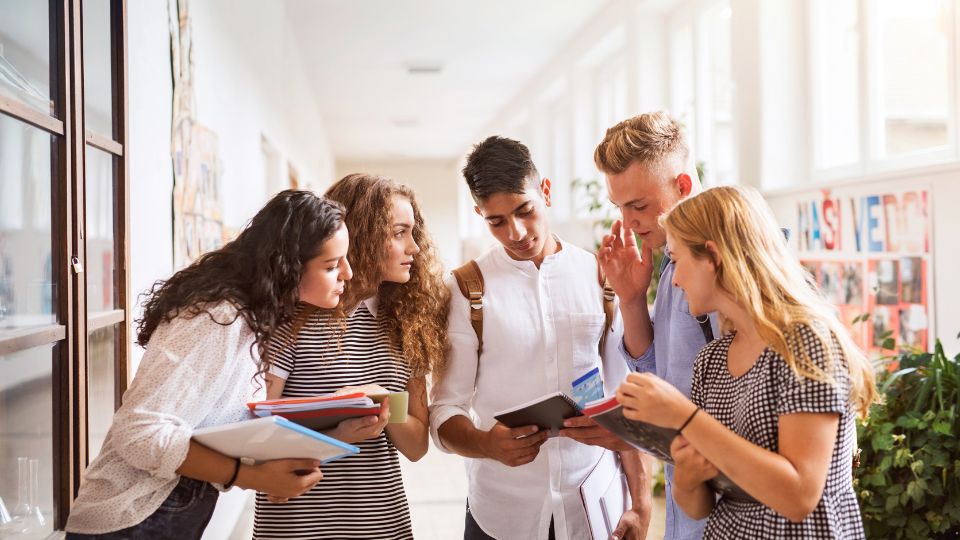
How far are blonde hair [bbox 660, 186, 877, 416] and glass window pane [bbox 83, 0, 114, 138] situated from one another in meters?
1.46

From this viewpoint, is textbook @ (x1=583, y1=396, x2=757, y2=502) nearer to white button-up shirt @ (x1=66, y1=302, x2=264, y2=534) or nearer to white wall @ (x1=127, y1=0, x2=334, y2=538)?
white button-up shirt @ (x1=66, y1=302, x2=264, y2=534)

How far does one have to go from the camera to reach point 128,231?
246 cm

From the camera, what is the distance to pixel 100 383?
90.1 inches

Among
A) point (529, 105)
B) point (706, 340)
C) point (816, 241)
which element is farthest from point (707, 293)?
point (529, 105)

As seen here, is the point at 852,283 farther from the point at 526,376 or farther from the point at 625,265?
the point at 526,376

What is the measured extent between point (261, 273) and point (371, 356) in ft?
1.29

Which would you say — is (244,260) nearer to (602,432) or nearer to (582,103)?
(602,432)

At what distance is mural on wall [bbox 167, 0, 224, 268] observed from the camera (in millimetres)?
Answer: 3135

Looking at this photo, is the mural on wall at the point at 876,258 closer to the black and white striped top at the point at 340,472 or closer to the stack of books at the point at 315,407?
the black and white striped top at the point at 340,472

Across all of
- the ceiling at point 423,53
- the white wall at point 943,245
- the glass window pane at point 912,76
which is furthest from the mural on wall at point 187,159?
the ceiling at point 423,53

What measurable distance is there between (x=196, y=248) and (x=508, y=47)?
246 inches

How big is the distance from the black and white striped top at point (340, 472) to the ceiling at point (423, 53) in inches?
234

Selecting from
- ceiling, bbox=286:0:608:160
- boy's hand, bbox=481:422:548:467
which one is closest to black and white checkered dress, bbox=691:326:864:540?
boy's hand, bbox=481:422:548:467

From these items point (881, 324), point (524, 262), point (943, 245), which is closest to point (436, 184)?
point (881, 324)
